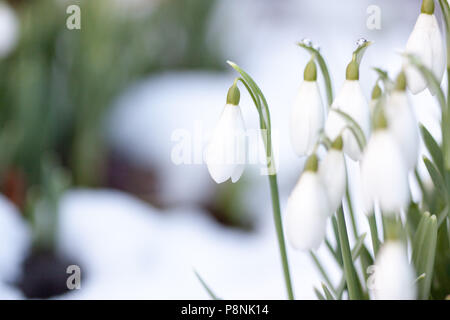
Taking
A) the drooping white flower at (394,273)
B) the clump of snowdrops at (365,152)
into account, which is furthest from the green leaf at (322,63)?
the drooping white flower at (394,273)

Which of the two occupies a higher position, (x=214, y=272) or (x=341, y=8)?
(x=341, y=8)

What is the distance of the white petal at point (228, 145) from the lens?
288mm

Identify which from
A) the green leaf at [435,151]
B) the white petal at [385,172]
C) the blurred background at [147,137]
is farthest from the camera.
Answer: the blurred background at [147,137]

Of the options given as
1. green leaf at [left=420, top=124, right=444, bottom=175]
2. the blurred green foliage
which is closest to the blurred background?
the blurred green foliage

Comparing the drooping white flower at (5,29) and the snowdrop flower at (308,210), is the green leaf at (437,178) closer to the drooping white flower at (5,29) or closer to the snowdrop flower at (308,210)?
the snowdrop flower at (308,210)

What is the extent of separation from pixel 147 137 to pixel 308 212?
95 centimetres

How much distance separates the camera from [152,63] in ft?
4.21

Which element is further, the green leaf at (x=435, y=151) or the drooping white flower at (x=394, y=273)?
the green leaf at (x=435, y=151)

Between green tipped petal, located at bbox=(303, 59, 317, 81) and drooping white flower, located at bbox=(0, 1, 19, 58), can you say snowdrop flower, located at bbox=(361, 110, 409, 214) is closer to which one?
green tipped petal, located at bbox=(303, 59, 317, 81)

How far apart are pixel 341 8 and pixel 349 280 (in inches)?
46.4

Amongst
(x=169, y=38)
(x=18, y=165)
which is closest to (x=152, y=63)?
(x=169, y=38)

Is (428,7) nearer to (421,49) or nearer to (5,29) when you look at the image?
(421,49)

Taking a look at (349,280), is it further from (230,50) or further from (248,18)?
(248,18)

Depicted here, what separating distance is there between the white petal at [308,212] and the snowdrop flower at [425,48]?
8 centimetres
